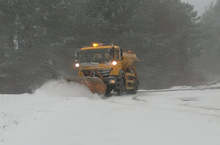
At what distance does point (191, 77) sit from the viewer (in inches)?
1670

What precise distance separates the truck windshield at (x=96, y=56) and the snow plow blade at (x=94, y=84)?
3.99 feet

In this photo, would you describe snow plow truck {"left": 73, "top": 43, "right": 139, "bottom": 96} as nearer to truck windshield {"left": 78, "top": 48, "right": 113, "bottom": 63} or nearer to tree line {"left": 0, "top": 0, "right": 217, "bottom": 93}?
truck windshield {"left": 78, "top": 48, "right": 113, "bottom": 63}

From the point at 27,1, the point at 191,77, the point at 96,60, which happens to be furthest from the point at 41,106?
the point at 191,77

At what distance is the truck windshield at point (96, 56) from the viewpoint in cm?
1453

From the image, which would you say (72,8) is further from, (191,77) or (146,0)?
(191,77)

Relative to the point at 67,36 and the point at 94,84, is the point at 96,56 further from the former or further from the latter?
the point at 67,36

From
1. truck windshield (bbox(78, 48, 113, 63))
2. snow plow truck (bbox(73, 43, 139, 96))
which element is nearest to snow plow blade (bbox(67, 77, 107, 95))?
snow plow truck (bbox(73, 43, 139, 96))

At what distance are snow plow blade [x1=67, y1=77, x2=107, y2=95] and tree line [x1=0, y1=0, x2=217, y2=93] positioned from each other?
12596 mm

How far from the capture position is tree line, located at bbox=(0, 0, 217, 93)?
89.2ft

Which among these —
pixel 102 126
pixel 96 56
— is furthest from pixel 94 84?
pixel 102 126

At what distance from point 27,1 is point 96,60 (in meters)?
16.3

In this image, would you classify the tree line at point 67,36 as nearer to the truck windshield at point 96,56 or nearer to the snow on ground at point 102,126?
the truck windshield at point 96,56

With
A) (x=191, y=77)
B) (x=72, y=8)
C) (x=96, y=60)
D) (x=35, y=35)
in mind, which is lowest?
(x=191, y=77)

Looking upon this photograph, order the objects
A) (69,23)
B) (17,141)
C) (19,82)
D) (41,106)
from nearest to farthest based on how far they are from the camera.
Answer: (17,141) → (41,106) → (19,82) → (69,23)
